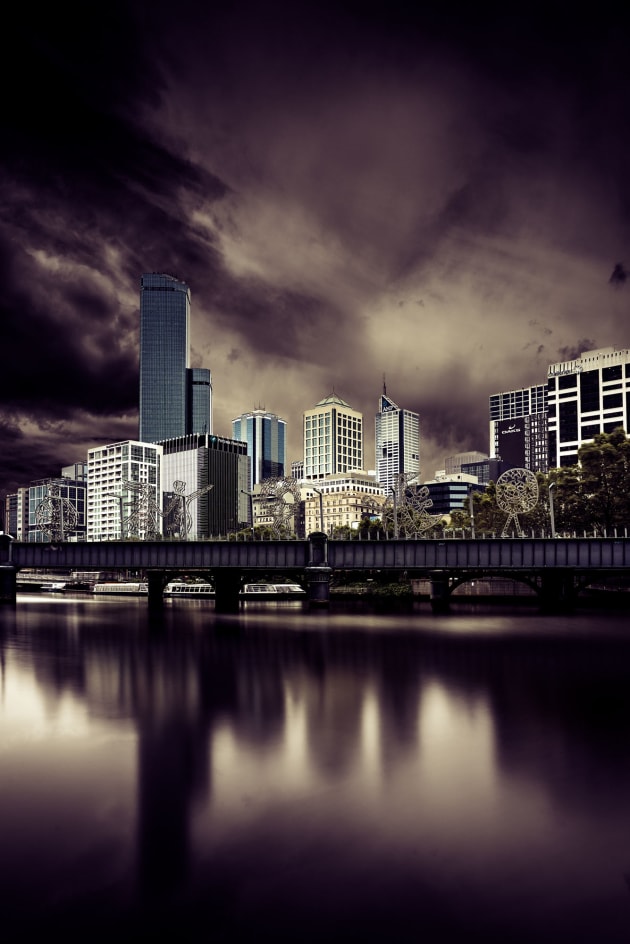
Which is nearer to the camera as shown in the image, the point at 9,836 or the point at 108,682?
the point at 9,836

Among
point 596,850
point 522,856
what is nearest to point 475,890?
point 522,856

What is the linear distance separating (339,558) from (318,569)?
11.4 ft

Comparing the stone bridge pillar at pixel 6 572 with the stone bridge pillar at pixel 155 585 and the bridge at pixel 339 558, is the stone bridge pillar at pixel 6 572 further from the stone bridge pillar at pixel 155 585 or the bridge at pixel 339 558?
the stone bridge pillar at pixel 155 585

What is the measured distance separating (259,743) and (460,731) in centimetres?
869

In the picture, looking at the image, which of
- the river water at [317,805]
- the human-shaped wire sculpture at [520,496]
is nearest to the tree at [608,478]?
the human-shaped wire sculpture at [520,496]

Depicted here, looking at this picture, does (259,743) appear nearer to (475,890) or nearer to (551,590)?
(475,890)

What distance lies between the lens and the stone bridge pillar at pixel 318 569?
99438 millimetres

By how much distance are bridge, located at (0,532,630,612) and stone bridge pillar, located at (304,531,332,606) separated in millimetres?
143

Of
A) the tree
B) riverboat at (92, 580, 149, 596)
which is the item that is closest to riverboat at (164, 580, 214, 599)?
riverboat at (92, 580, 149, 596)

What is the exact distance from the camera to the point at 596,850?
55.9 feet

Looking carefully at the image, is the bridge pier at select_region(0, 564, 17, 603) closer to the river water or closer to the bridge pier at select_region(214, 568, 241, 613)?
the bridge pier at select_region(214, 568, 241, 613)

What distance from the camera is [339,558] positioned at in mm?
100562

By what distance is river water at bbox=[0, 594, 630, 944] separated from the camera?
1398cm

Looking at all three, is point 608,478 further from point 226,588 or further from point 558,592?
point 226,588
